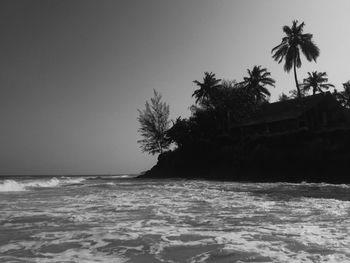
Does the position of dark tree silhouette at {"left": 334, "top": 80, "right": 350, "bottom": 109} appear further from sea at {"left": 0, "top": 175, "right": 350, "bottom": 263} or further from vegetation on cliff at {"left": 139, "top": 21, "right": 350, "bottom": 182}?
sea at {"left": 0, "top": 175, "right": 350, "bottom": 263}

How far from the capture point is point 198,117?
54.1m

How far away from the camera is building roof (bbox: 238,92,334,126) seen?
44.7 metres

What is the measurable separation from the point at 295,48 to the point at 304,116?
25.0 ft

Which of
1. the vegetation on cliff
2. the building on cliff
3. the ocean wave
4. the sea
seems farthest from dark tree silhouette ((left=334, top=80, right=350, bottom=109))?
the sea

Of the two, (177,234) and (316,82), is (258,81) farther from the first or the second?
(177,234)

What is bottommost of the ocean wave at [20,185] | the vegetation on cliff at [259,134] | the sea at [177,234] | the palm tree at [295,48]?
the sea at [177,234]

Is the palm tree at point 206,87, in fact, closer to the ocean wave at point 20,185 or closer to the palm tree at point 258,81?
the palm tree at point 258,81

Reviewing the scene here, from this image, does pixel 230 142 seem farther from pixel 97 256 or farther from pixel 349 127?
pixel 97 256

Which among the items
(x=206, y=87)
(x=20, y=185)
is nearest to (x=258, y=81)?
(x=206, y=87)

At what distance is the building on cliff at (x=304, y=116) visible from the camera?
44250mm

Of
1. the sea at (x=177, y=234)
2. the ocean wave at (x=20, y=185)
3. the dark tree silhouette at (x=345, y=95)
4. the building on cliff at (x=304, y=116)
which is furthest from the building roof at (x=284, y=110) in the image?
the sea at (x=177, y=234)

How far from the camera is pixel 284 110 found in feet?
157

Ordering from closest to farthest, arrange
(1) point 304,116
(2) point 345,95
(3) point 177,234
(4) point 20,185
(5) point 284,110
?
(3) point 177,234 → (4) point 20,185 → (1) point 304,116 → (5) point 284,110 → (2) point 345,95

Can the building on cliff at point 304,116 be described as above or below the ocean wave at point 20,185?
above
